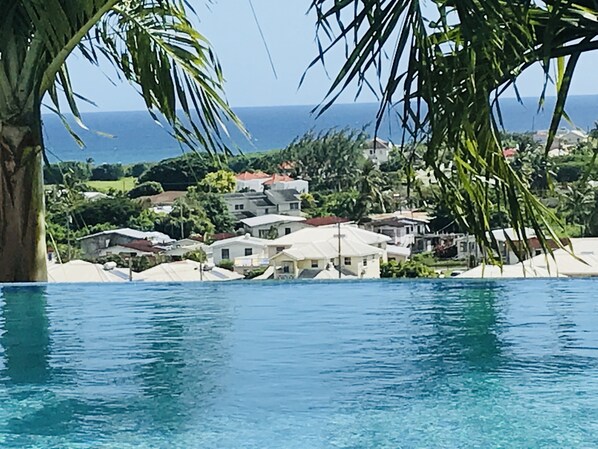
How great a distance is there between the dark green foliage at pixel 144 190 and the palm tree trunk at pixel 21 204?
13.2 metres

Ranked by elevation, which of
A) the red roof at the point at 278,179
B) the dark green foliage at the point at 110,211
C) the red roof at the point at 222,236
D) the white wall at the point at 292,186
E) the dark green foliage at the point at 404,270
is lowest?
the dark green foliage at the point at 404,270

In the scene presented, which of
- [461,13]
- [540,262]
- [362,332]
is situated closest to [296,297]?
[362,332]

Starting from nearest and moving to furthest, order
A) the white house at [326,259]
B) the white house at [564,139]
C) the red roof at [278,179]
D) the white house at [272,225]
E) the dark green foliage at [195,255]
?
the white house at [564,139] < the white house at [326,259] < the dark green foliage at [195,255] < the red roof at [278,179] < the white house at [272,225]

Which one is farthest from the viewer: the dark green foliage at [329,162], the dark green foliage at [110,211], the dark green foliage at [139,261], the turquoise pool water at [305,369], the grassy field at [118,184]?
the grassy field at [118,184]

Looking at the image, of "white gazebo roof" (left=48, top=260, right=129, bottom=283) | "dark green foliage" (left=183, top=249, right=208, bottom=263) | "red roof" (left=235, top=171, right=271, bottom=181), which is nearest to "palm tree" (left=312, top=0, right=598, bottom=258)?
"white gazebo roof" (left=48, top=260, right=129, bottom=283)

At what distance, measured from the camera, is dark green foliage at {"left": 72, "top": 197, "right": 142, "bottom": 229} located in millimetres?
14531

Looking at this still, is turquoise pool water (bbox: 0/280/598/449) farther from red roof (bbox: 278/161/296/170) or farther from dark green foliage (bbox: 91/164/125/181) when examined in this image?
dark green foliage (bbox: 91/164/125/181)

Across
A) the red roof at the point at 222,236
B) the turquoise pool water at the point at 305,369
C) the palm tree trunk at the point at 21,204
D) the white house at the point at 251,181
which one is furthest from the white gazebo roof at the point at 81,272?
the turquoise pool water at the point at 305,369

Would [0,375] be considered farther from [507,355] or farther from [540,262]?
[540,262]

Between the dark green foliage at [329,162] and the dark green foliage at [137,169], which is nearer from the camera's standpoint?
the dark green foliage at [329,162]

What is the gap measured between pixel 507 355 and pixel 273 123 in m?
80.2

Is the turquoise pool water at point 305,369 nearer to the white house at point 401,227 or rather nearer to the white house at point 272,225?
the white house at point 401,227

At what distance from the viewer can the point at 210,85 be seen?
11.6 ft

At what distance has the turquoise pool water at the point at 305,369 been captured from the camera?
5.56ft
